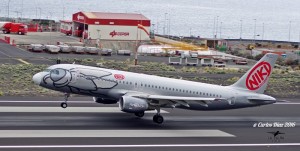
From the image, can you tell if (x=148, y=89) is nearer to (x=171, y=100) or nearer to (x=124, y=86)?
(x=124, y=86)

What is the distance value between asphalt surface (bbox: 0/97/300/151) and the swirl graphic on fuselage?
238 centimetres

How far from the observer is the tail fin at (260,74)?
40094 millimetres

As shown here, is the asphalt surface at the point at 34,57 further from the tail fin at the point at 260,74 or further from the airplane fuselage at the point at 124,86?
the tail fin at the point at 260,74

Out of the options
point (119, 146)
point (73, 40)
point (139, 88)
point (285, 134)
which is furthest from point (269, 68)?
point (73, 40)

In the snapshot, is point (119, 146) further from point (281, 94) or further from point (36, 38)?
point (36, 38)

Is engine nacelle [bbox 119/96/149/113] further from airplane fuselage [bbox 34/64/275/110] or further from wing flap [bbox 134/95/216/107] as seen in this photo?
airplane fuselage [bbox 34/64/275/110]

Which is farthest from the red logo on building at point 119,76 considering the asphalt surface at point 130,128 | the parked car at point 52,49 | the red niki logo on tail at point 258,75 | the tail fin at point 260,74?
the parked car at point 52,49

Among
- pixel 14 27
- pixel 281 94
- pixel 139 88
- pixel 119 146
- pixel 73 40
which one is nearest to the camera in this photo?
pixel 119 146

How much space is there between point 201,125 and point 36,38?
85.1 meters

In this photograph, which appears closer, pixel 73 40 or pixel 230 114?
pixel 230 114

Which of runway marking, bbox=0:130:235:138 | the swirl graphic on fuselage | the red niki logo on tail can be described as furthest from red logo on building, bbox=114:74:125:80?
the red niki logo on tail

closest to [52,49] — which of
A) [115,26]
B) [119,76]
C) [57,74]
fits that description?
[115,26]

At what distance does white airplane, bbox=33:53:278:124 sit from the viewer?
3738 centimetres

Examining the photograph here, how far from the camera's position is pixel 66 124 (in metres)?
36.4
